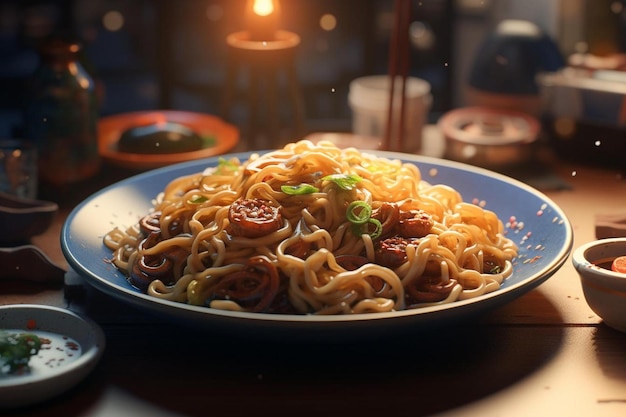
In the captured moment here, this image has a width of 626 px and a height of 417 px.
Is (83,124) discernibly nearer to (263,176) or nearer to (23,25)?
(263,176)

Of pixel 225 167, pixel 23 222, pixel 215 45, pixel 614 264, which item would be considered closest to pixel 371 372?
pixel 614 264

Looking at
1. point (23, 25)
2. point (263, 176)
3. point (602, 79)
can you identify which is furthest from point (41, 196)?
point (23, 25)

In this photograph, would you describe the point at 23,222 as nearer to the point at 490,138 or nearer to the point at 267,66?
the point at 267,66

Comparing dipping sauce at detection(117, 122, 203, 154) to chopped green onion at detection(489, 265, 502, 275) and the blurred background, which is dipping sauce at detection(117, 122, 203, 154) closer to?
chopped green onion at detection(489, 265, 502, 275)

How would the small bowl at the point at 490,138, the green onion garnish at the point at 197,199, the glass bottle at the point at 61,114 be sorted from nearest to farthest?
the green onion garnish at the point at 197,199, the glass bottle at the point at 61,114, the small bowl at the point at 490,138

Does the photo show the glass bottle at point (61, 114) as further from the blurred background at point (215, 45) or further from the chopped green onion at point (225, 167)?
the blurred background at point (215, 45)

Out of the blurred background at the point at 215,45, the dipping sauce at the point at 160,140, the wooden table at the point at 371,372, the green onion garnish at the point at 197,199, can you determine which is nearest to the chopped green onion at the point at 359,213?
the wooden table at the point at 371,372

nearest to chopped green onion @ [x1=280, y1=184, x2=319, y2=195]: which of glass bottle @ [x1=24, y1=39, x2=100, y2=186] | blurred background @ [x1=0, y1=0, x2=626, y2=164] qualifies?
glass bottle @ [x1=24, y1=39, x2=100, y2=186]
